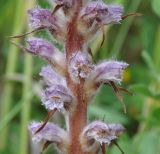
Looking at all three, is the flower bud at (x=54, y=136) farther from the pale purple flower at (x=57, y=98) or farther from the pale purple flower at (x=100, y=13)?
the pale purple flower at (x=100, y=13)

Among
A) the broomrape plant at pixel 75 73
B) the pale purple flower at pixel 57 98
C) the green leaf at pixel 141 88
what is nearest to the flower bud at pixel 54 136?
the broomrape plant at pixel 75 73

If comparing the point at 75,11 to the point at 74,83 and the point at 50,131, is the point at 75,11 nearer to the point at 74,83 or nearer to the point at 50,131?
the point at 74,83

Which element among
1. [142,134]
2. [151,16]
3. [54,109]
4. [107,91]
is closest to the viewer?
[54,109]

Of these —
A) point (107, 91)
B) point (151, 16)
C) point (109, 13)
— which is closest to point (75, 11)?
point (109, 13)

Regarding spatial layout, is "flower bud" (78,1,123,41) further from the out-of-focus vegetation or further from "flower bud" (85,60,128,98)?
the out-of-focus vegetation

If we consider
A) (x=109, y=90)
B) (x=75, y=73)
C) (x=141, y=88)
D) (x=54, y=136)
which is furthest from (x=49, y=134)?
(x=109, y=90)

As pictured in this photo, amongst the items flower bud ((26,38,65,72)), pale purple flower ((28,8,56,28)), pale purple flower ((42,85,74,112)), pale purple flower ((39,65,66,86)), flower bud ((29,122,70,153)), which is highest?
pale purple flower ((28,8,56,28))

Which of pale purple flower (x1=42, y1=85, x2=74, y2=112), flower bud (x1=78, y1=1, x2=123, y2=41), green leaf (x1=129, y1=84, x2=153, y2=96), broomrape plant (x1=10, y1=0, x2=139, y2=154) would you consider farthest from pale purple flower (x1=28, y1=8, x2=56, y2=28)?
green leaf (x1=129, y1=84, x2=153, y2=96)

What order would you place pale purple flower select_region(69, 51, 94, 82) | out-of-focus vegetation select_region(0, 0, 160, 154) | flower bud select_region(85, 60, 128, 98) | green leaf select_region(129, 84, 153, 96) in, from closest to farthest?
pale purple flower select_region(69, 51, 94, 82) → flower bud select_region(85, 60, 128, 98) → green leaf select_region(129, 84, 153, 96) → out-of-focus vegetation select_region(0, 0, 160, 154)
